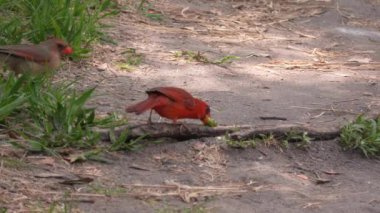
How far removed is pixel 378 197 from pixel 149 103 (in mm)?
1225

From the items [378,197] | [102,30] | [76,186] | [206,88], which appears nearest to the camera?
[76,186]

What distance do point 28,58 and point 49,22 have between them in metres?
1.01

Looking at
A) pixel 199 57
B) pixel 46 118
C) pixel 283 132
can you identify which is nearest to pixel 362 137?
pixel 283 132

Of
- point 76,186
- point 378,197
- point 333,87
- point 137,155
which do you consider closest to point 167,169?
point 137,155

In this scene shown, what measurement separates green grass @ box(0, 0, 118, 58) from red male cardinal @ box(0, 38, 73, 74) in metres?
0.62

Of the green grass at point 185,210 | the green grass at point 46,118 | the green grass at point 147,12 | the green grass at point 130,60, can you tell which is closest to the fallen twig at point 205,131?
the green grass at point 46,118

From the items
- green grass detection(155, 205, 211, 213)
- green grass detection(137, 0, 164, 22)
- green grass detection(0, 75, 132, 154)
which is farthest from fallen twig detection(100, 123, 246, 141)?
green grass detection(137, 0, 164, 22)

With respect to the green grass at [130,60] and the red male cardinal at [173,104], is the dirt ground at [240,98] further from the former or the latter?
the red male cardinal at [173,104]

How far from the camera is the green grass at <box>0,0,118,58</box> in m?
6.05

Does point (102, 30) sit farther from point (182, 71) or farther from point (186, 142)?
point (186, 142)

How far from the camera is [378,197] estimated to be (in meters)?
4.46

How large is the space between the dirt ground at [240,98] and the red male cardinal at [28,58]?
36 centimetres

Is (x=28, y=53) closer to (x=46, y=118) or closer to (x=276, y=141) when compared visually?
(x=46, y=118)

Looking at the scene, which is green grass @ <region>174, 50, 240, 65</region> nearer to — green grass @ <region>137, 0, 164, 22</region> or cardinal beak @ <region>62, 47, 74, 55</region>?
green grass @ <region>137, 0, 164, 22</region>
